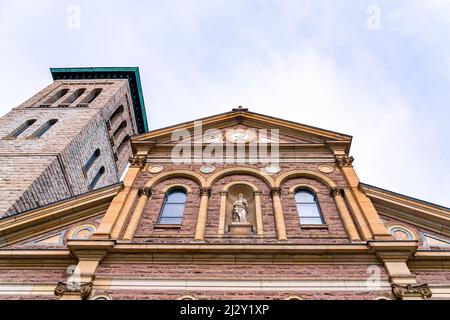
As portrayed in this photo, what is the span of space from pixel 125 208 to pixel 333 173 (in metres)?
6.59

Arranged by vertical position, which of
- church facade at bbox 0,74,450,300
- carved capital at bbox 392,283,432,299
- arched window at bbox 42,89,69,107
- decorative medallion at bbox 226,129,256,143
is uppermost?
arched window at bbox 42,89,69,107

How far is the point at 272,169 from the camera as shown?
12.5 metres

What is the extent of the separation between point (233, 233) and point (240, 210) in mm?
974

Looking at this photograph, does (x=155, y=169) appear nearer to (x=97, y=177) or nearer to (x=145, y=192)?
(x=145, y=192)

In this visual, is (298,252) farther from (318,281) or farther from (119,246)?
(119,246)

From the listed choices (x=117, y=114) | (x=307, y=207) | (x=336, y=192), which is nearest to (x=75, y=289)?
(x=307, y=207)

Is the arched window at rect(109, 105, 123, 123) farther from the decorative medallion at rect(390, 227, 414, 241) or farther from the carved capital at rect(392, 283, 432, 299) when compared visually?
the carved capital at rect(392, 283, 432, 299)

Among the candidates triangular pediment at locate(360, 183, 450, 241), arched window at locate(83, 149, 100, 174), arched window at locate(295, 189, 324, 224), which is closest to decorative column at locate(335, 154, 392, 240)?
triangular pediment at locate(360, 183, 450, 241)

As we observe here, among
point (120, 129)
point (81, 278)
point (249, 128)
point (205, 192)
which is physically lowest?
point (81, 278)

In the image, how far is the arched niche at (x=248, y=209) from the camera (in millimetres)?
10219

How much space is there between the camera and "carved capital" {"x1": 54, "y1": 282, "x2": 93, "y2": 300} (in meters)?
8.01

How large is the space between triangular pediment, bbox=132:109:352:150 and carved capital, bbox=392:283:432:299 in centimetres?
634

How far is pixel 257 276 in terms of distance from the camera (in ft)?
28.2
